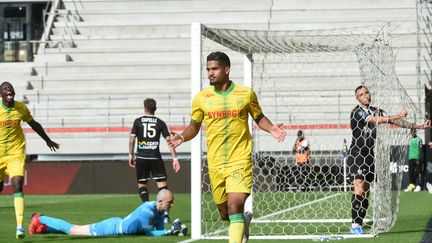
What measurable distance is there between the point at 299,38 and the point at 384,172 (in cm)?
222

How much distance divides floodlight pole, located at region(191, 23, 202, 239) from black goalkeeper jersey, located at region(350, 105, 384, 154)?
79.0 inches

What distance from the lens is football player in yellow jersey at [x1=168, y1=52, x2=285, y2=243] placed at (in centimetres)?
880

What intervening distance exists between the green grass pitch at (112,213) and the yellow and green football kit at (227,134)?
2820 mm

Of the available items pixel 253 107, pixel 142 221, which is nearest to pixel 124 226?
pixel 142 221

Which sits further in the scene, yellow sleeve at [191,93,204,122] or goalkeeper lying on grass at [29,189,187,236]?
goalkeeper lying on grass at [29,189,187,236]

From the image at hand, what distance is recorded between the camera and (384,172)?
44.5 ft

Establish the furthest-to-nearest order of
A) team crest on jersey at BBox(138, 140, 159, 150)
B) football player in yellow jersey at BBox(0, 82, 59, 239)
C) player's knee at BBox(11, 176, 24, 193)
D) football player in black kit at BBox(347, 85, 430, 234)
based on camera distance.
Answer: team crest on jersey at BBox(138, 140, 159, 150) → football player in black kit at BBox(347, 85, 430, 234) → football player in yellow jersey at BBox(0, 82, 59, 239) → player's knee at BBox(11, 176, 24, 193)

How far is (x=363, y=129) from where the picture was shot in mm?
12633

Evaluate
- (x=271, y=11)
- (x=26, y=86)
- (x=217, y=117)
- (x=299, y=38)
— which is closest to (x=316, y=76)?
(x=271, y=11)

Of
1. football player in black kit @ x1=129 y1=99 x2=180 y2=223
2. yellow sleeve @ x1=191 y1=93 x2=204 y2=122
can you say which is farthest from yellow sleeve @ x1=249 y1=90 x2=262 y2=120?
football player in black kit @ x1=129 y1=99 x2=180 y2=223

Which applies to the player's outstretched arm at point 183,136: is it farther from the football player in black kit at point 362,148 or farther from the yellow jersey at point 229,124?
the football player in black kit at point 362,148

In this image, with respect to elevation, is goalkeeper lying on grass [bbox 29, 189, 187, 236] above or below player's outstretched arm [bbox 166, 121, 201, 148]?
below

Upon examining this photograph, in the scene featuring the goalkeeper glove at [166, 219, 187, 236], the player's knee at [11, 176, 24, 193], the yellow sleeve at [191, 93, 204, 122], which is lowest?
the goalkeeper glove at [166, 219, 187, 236]

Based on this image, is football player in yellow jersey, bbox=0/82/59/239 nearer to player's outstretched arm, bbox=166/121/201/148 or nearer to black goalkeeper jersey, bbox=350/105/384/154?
player's outstretched arm, bbox=166/121/201/148
